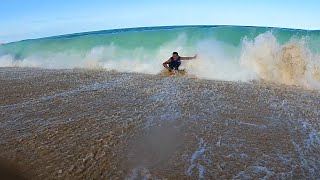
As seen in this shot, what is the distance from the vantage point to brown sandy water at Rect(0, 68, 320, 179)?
321cm

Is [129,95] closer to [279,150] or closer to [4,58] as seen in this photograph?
[279,150]

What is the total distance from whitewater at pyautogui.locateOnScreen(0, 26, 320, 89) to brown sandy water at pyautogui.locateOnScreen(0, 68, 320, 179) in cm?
430

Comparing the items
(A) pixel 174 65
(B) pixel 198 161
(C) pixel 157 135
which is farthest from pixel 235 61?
(B) pixel 198 161

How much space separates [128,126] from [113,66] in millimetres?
11126

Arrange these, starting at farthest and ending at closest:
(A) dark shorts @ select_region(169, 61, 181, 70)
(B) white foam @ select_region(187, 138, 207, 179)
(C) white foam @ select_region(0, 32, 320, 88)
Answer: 1. (A) dark shorts @ select_region(169, 61, 181, 70)
2. (C) white foam @ select_region(0, 32, 320, 88)
3. (B) white foam @ select_region(187, 138, 207, 179)

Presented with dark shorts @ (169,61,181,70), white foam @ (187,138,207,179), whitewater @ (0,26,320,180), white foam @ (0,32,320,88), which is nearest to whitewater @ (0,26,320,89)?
white foam @ (0,32,320,88)

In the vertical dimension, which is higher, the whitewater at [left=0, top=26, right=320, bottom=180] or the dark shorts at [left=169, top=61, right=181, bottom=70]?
the dark shorts at [left=169, top=61, right=181, bottom=70]

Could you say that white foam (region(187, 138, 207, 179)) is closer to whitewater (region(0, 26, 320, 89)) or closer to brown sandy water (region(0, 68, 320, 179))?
brown sandy water (region(0, 68, 320, 179))

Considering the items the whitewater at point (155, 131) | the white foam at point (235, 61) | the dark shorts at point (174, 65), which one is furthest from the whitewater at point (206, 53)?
the whitewater at point (155, 131)

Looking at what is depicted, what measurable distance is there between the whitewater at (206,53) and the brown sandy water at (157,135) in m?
4.30

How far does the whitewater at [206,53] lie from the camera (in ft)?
34.3

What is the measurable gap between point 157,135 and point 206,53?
1025 centimetres

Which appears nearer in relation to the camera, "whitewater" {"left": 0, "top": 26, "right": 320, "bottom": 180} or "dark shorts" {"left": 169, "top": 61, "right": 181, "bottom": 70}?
"whitewater" {"left": 0, "top": 26, "right": 320, "bottom": 180}

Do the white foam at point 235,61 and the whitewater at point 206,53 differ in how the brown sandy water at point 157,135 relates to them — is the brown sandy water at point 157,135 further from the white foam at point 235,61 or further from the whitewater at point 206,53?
the whitewater at point 206,53
